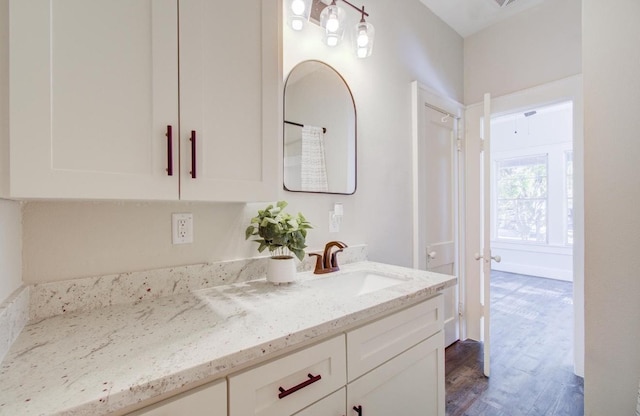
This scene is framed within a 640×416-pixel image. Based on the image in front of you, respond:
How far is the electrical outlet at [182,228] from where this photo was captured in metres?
1.13

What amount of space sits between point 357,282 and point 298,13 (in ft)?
4.57

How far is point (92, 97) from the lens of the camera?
0.74 meters

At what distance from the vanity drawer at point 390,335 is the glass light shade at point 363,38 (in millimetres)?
1430

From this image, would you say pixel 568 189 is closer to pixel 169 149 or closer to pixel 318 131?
pixel 318 131

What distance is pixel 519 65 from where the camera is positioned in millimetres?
2420

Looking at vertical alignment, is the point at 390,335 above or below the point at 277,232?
below

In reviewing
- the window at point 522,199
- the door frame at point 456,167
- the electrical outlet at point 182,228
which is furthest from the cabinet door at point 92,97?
the window at point 522,199

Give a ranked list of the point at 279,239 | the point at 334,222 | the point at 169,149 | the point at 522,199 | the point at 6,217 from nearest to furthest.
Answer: the point at 6,217 < the point at 169,149 < the point at 279,239 < the point at 334,222 < the point at 522,199

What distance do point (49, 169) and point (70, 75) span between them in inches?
9.3

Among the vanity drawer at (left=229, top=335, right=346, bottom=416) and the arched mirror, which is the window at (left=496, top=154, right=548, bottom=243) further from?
the vanity drawer at (left=229, top=335, right=346, bottom=416)

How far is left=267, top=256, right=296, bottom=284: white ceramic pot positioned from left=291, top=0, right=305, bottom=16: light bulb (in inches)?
47.4

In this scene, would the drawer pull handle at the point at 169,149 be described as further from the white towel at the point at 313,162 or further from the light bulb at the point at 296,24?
the light bulb at the point at 296,24

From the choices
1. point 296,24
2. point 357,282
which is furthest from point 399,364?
point 296,24

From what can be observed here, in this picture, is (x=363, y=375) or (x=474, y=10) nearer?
(x=363, y=375)
